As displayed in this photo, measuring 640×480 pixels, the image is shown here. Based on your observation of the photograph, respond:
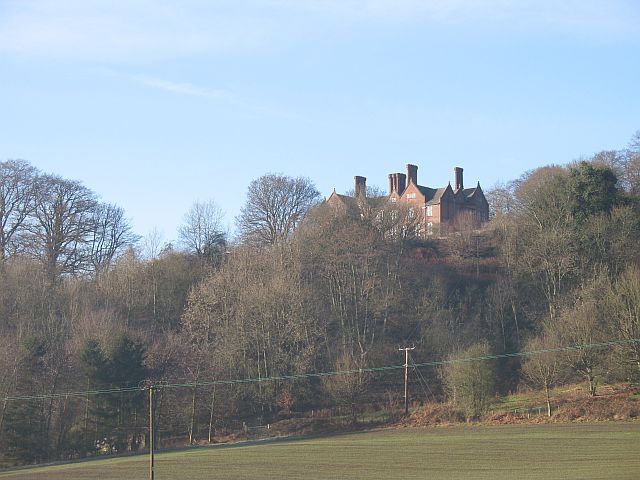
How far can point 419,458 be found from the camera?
3872 centimetres

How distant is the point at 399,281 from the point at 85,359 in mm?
23795

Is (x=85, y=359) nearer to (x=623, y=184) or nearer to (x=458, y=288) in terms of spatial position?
(x=458, y=288)

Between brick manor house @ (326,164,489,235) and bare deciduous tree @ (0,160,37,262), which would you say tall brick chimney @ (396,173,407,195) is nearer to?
brick manor house @ (326,164,489,235)

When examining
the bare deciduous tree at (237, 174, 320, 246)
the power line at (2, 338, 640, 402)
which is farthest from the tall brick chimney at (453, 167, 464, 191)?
the power line at (2, 338, 640, 402)

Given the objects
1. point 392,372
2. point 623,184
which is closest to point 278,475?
point 392,372

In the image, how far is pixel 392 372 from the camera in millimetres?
58156

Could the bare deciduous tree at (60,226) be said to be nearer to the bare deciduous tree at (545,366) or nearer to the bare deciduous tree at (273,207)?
the bare deciduous tree at (273,207)

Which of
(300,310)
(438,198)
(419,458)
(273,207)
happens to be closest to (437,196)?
(438,198)

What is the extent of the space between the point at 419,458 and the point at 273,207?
41.1 metres

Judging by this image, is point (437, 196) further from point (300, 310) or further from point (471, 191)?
point (300, 310)

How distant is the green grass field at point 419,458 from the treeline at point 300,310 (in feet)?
18.3

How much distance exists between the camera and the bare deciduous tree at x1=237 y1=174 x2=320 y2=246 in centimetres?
7484

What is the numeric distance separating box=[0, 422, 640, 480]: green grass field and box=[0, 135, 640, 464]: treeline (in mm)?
5588

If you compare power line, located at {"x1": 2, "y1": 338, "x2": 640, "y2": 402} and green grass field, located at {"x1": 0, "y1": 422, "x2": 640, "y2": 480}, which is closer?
green grass field, located at {"x1": 0, "y1": 422, "x2": 640, "y2": 480}
